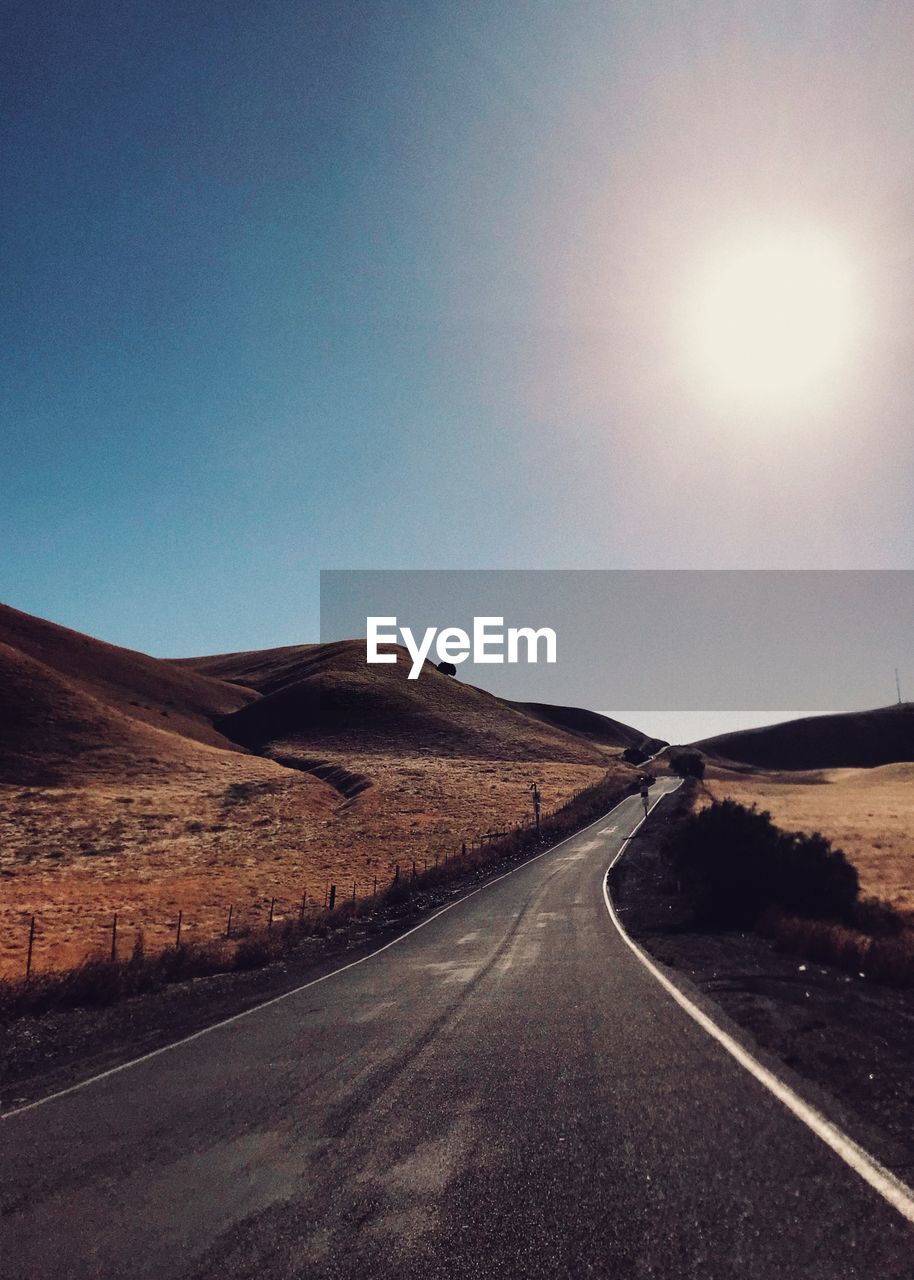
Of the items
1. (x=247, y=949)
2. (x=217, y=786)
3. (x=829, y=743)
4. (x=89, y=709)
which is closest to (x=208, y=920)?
(x=247, y=949)

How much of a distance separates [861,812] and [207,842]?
5137cm

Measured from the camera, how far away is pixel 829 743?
15550 centimetres

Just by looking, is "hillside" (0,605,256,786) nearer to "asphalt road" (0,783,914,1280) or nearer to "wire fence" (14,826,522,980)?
"wire fence" (14,826,522,980)

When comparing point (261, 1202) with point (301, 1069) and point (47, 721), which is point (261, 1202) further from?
point (47, 721)

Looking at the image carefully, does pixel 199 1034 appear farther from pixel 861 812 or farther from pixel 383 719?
pixel 383 719

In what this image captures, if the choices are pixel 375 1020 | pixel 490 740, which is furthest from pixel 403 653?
pixel 375 1020

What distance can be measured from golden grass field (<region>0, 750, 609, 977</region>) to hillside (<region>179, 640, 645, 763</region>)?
25113 millimetres

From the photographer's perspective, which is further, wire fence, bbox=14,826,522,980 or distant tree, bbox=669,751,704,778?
distant tree, bbox=669,751,704,778

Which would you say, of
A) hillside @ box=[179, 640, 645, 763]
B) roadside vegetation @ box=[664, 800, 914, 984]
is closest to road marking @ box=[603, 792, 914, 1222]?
roadside vegetation @ box=[664, 800, 914, 984]

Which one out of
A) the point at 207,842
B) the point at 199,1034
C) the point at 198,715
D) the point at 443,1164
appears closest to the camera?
the point at 443,1164

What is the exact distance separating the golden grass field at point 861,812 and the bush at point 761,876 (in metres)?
2.73

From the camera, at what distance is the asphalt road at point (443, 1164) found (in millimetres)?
4129

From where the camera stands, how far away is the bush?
57.6 feet

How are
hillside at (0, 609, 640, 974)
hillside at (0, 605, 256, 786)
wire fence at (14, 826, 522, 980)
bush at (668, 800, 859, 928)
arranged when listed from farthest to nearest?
hillside at (0, 605, 256, 786), hillside at (0, 609, 640, 974), wire fence at (14, 826, 522, 980), bush at (668, 800, 859, 928)
